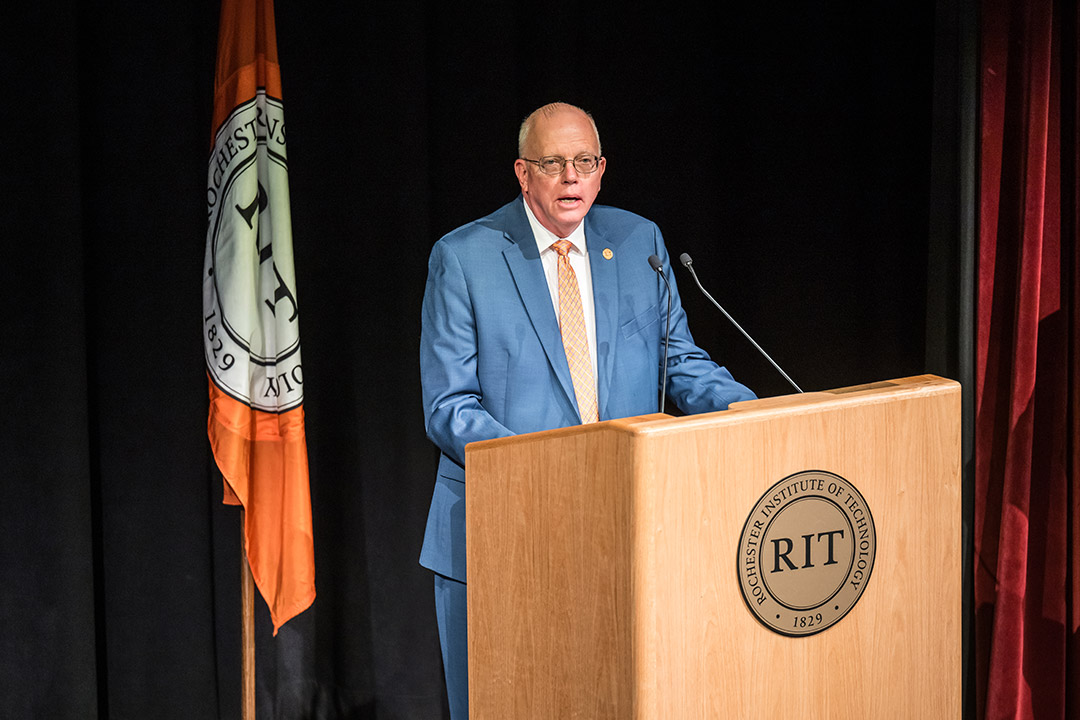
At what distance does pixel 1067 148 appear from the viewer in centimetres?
277

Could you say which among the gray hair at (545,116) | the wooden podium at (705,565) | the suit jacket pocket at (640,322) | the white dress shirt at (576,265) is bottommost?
the wooden podium at (705,565)

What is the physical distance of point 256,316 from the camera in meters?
3.11

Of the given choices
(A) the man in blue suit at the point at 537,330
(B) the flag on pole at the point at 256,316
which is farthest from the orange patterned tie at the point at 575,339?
(B) the flag on pole at the point at 256,316

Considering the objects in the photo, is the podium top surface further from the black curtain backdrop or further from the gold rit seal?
the black curtain backdrop

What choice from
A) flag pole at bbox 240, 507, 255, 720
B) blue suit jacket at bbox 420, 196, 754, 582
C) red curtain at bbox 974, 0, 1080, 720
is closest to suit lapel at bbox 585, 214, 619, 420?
blue suit jacket at bbox 420, 196, 754, 582

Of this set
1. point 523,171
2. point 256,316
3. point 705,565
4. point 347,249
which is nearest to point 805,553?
point 705,565

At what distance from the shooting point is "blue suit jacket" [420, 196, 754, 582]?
2.37 m

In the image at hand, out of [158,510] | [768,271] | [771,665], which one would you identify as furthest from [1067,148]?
[158,510]

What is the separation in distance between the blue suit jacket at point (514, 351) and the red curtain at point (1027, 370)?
85 cm

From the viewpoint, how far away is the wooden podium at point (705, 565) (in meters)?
1.62

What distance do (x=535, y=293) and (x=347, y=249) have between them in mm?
1352

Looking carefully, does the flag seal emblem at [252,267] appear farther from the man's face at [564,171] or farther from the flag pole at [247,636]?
the man's face at [564,171]

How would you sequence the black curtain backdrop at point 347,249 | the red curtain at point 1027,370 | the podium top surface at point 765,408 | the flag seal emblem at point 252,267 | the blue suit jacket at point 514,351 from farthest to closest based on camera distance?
1. the black curtain backdrop at point 347,249
2. the flag seal emblem at point 252,267
3. the red curtain at point 1027,370
4. the blue suit jacket at point 514,351
5. the podium top surface at point 765,408

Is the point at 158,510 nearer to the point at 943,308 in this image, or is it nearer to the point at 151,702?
the point at 151,702
